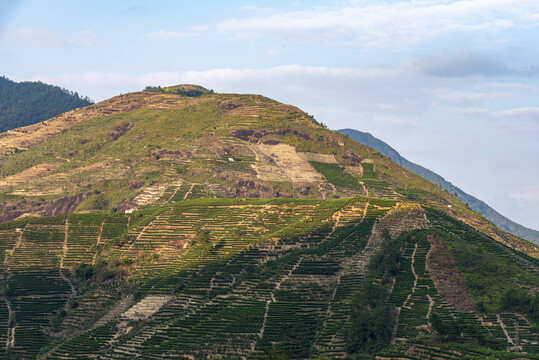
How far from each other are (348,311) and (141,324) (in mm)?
25011

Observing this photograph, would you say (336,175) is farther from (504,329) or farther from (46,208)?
(504,329)

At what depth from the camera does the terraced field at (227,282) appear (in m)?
70.5

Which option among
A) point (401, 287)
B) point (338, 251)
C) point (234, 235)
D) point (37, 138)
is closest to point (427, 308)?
point (401, 287)

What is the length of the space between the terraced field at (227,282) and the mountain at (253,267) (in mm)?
221

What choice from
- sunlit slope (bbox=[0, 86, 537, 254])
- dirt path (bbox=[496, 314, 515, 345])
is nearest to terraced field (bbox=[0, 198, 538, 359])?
dirt path (bbox=[496, 314, 515, 345])

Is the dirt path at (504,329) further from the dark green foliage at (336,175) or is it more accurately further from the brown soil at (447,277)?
the dark green foliage at (336,175)

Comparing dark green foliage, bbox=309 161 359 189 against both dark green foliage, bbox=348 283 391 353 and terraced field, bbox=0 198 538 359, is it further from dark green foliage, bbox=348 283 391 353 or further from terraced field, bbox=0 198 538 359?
dark green foliage, bbox=348 283 391 353

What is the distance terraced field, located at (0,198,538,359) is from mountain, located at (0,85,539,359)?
8.7 inches

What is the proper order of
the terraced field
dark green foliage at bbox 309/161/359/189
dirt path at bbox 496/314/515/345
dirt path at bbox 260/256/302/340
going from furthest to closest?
dark green foliage at bbox 309/161/359/189 < dirt path at bbox 260/256/302/340 < the terraced field < dirt path at bbox 496/314/515/345

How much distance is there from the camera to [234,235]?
94938mm

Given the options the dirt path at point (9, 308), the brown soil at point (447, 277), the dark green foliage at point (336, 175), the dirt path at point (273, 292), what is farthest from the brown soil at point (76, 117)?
the brown soil at point (447, 277)

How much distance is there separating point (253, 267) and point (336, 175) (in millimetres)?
53410

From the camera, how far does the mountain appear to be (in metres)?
70.4

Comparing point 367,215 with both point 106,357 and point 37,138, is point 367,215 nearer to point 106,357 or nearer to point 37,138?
point 106,357
